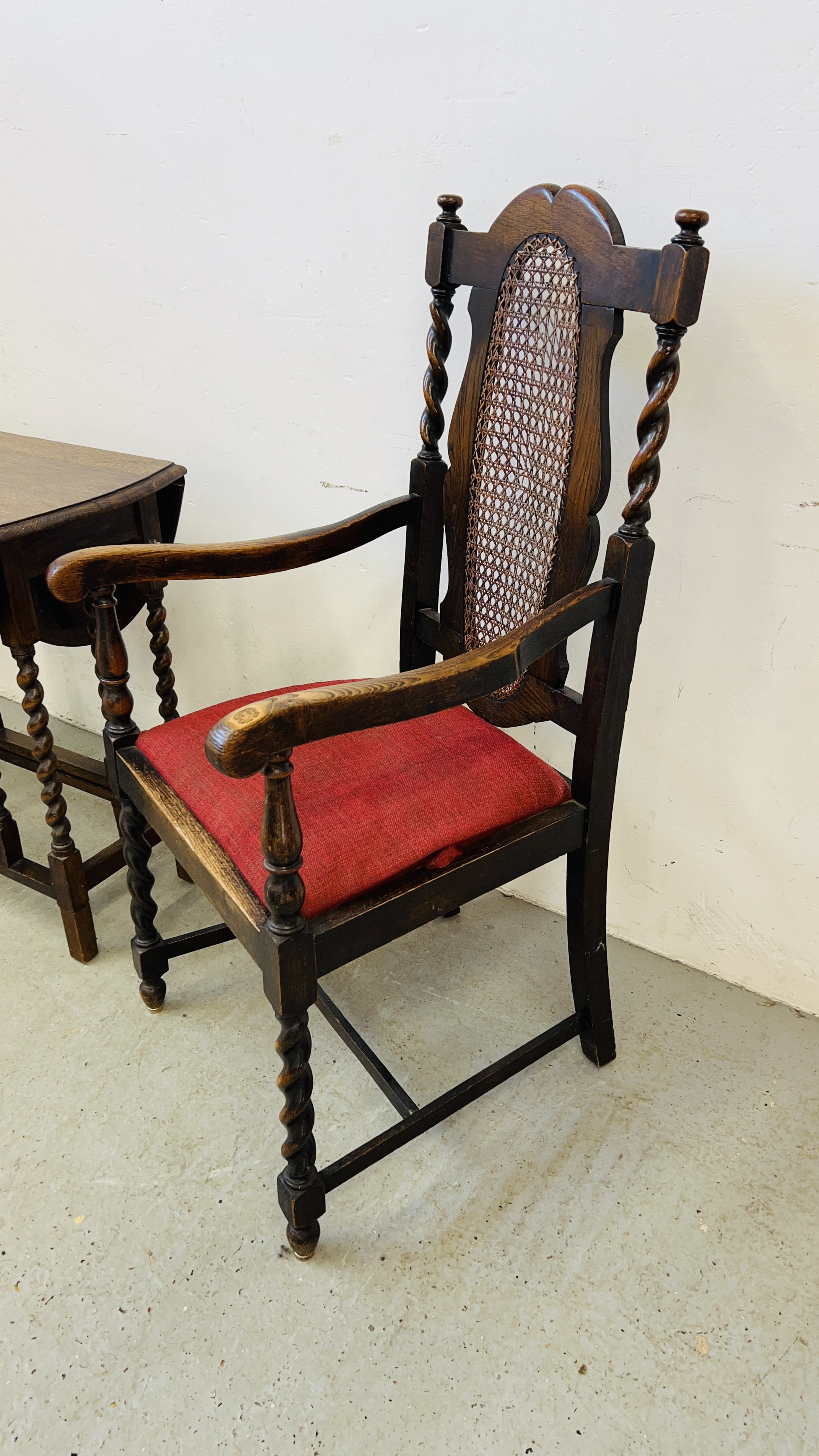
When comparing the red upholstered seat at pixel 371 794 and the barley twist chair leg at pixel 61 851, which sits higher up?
the red upholstered seat at pixel 371 794

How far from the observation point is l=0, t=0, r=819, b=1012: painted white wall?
128cm

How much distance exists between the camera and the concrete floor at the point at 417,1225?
1.13 metres

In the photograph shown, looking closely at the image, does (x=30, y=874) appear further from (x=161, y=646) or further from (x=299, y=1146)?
(x=299, y=1146)

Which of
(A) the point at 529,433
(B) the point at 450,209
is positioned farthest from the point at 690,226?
(B) the point at 450,209

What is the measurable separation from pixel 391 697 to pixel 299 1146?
2.05 feet

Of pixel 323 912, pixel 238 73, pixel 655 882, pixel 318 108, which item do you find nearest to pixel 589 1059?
pixel 655 882

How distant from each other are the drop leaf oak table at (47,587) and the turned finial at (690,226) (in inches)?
38.1

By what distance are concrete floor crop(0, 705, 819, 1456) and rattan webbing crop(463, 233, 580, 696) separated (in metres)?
0.72

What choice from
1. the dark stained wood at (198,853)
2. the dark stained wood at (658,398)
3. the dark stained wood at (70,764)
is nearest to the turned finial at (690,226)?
the dark stained wood at (658,398)

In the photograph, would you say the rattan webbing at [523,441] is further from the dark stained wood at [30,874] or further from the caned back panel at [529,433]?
the dark stained wood at [30,874]

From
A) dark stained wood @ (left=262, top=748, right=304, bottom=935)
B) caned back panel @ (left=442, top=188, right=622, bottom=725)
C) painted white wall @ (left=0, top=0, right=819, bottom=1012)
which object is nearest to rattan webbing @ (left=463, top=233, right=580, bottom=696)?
caned back panel @ (left=442, top=188, right=622, bottom=725)

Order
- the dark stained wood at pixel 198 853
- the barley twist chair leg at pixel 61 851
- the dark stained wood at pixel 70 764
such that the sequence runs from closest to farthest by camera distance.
A: the dark stained wood at pixel 198 853 < the barley twist chair leg at pixel 61 851 < the dark stained wood at pixel 70 764

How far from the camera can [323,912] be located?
1.11 metres

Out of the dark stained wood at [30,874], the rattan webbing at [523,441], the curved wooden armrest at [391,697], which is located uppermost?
the rattan webbing at [523,441]
